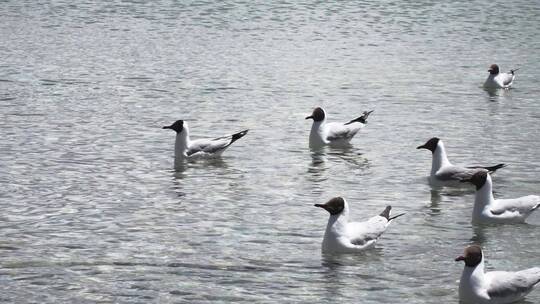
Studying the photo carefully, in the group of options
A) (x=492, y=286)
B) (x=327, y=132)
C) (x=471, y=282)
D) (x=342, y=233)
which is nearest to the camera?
(x=471, y=282)

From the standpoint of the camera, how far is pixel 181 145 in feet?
84.2

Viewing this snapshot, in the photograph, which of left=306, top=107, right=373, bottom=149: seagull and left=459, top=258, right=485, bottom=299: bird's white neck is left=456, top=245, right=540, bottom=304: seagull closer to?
left=459, top=258, right=485, bottom=299: bird's white neck

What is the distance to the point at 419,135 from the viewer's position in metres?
29.1

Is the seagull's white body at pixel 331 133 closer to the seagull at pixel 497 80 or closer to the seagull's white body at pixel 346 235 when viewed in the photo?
the seagull's white body at pixel 346 235

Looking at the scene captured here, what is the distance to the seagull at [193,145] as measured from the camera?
84.3ft

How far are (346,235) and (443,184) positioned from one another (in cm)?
585

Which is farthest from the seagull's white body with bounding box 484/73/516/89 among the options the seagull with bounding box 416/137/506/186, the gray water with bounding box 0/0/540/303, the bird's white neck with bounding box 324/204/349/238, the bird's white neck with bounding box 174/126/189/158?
the bird's white neck with bounding box 324/204/349/238

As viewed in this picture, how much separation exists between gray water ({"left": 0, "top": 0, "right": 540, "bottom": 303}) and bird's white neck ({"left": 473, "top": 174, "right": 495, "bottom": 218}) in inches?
13.7

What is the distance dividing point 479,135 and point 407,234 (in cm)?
1049

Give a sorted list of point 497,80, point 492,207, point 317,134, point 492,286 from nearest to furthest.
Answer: point 492,286 → point 492,207 → point 317,134 → point 497,80

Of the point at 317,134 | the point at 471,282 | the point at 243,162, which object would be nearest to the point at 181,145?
the point at 243,162

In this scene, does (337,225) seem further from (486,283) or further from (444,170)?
(444,170)

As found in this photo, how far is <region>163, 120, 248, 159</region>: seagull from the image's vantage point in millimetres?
25688

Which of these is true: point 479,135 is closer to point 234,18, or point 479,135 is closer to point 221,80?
point 221,80
